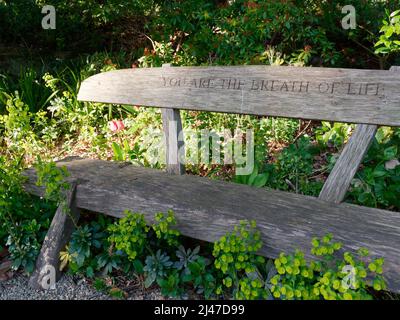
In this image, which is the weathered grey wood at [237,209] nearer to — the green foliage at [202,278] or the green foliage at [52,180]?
the green foliage at [52,180]

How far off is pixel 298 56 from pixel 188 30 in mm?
1124

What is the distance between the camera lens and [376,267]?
5.96 ft

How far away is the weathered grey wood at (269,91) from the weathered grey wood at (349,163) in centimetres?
6

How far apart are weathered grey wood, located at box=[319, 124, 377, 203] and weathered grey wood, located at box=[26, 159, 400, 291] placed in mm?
67

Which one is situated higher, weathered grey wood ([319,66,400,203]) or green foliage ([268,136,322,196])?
weathered grey wood ([319,66,400,203])

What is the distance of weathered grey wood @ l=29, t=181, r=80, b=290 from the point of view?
2.72 meters

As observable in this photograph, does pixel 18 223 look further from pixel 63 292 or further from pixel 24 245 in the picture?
pixel 63 292

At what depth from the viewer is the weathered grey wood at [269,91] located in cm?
215

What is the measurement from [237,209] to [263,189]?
0.98ft

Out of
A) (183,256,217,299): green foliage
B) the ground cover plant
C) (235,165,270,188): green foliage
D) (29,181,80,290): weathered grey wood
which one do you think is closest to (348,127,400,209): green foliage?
the ground cover plant

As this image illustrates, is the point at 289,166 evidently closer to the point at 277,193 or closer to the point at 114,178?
the point at 277,193

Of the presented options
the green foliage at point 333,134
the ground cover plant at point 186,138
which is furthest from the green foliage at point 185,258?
the green foliage at point 333,134

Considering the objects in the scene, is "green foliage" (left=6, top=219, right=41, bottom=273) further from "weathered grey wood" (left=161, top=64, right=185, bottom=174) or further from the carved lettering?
the carved lettering
